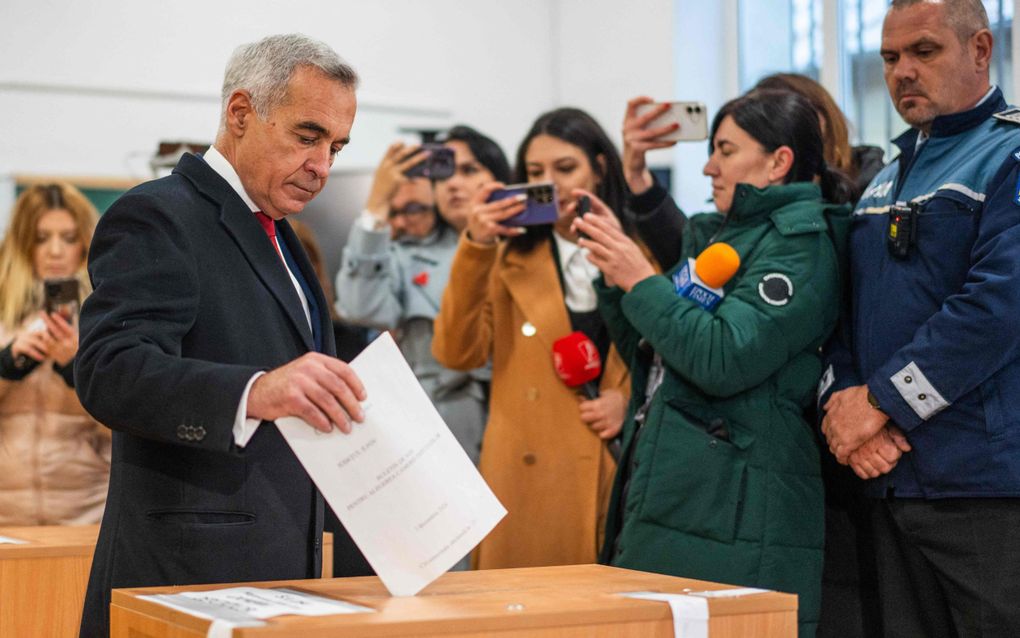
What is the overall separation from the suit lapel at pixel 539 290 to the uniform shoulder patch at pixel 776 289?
2.53ft

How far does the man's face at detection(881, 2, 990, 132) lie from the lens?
2.59 metres

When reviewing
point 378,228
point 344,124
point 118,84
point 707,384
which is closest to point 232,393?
point 344,124

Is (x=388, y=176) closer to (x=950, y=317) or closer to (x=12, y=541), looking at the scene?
(x=12, y=541)

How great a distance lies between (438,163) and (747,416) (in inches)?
75.1

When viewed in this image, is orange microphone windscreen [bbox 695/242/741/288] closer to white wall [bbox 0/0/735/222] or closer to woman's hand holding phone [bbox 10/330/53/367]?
woman's hand holding phone [bbox 10/330/53/367]

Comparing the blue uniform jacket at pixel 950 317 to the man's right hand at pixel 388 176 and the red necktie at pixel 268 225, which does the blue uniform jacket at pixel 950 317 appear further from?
the man's right hand at pixel 388 176

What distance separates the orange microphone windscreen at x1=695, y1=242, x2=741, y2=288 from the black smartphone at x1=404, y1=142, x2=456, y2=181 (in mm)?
1623

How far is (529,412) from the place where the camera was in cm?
330

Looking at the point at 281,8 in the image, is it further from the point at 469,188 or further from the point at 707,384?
the point at 707,384

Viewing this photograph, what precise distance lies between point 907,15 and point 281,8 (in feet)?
13.4

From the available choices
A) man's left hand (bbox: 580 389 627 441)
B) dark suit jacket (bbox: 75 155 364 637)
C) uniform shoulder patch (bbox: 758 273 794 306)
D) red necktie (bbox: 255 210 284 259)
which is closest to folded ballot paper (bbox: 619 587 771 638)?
dark suit jacket (bbox: 75 155 364 637)

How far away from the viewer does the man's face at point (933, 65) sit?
259 cm

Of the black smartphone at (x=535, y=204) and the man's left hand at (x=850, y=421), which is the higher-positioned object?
the black smartphone at (x=535, y=204)

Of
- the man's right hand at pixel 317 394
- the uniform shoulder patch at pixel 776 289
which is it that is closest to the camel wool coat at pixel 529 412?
the uniform shoulder patch at pixel 776 289
